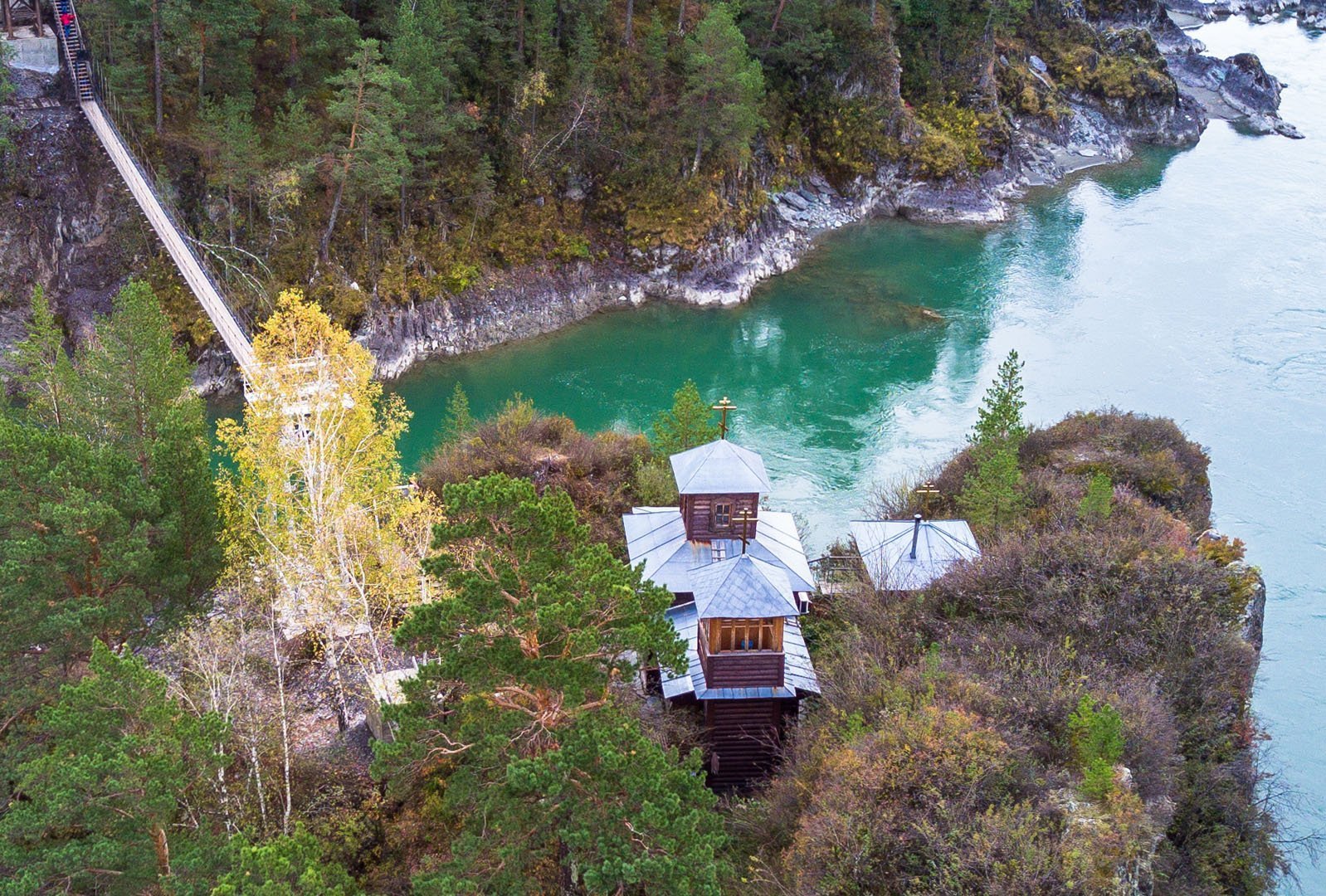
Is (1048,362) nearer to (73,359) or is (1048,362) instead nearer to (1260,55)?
(73,359)

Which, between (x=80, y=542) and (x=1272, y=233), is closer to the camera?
(x=80, y=542)

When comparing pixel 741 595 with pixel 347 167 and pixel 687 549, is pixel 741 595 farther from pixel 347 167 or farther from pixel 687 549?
pixel 347 167

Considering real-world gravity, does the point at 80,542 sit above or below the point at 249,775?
above

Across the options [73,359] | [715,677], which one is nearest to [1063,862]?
[715,677]

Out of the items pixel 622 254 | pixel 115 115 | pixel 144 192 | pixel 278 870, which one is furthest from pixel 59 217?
pixel 278 870

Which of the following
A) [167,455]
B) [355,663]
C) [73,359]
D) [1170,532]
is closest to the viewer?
[167,455]

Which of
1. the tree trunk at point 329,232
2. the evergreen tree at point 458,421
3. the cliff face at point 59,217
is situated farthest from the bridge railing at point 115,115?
the evergreen tree at point 458,421
